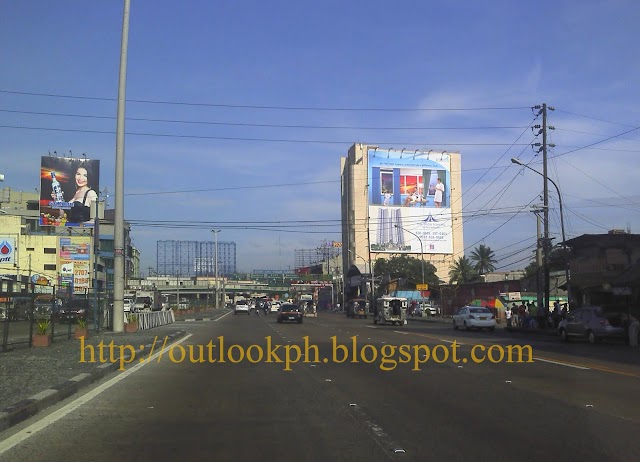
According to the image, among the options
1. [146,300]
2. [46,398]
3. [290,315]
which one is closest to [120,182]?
[46,398]

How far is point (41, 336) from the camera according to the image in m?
22.3

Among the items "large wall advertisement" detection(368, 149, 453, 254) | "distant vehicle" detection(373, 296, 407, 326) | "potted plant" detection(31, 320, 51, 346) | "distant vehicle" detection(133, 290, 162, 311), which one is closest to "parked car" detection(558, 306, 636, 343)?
"distant vehicle" detection(373, 296, 407, 326)

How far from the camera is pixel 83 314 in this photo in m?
29.2

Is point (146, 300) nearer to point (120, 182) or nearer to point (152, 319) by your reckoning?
point (152, 319)

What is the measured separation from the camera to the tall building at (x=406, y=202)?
12588cm

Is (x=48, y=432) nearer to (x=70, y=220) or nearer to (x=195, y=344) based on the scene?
(x=195, y=344)

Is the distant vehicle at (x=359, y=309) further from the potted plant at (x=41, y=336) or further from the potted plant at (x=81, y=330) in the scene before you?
the potted plant at (x=41, y=336)

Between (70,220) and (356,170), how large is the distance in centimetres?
7638

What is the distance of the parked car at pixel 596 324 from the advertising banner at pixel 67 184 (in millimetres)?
44864

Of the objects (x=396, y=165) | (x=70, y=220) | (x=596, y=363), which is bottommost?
(x=596, y=363)

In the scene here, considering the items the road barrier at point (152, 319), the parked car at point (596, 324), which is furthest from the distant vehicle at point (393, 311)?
the parked car at point (596, 324)

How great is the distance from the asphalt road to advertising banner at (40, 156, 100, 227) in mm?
48151

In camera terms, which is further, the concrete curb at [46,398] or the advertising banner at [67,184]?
the advertising banner at [67,184]

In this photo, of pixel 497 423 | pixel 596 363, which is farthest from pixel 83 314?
pixel 497 423
